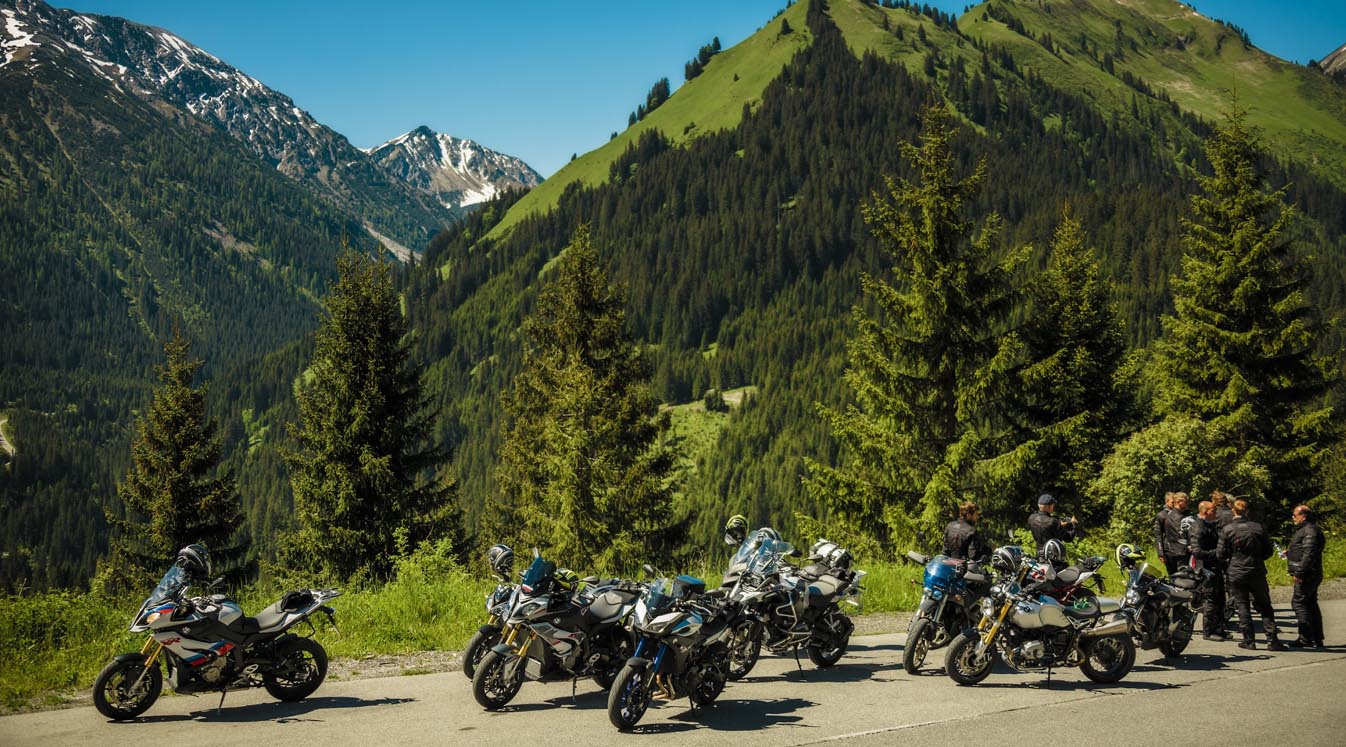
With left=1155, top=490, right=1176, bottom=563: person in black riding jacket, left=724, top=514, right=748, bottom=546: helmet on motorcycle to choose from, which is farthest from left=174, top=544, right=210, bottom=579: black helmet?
left=1155, top=490, right=1176, bottom=563: person in black riding jacket

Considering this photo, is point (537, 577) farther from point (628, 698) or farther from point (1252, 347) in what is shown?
point (1252, 347)

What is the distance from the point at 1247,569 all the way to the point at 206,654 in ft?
44.9

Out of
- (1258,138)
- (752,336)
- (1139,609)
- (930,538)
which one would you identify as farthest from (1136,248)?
(1139,609)

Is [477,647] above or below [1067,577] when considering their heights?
below

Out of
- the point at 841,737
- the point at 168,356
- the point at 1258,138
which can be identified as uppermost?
the point at 1258,138

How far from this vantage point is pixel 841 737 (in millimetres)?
8578

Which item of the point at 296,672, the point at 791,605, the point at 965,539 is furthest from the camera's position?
the point at 965,539

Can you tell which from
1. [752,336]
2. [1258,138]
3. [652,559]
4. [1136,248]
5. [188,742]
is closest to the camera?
[188,742]

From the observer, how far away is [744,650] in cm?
1131

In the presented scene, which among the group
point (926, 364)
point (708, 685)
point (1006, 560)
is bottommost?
point (708, 685)

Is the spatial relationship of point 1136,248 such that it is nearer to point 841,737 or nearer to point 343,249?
point 343,249

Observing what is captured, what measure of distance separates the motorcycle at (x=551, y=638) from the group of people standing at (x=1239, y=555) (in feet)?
17.0

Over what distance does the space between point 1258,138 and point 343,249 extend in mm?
29993

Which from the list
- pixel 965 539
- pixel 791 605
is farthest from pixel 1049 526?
pixel 791 605
